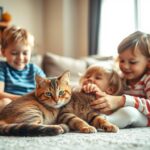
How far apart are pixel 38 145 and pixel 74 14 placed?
329cm

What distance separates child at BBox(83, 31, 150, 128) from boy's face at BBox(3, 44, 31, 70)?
2.08ft

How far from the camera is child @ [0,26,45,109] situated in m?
2.10

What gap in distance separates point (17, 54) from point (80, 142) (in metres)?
1.07

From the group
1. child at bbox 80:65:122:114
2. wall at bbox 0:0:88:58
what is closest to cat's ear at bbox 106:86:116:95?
child at bbox 80:65:122:114

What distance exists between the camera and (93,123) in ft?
4.99

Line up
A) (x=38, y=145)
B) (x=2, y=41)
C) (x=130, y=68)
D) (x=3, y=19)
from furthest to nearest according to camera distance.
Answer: (x=3, y=19) → (x=2, y=41) → (x=130, y=68) → (x=38, y=145)

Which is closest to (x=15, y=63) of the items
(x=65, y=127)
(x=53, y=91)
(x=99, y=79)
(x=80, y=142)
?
(x=99, y=79)

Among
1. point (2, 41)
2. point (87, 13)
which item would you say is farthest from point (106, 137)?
point (87, 13)

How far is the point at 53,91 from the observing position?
1.47 m

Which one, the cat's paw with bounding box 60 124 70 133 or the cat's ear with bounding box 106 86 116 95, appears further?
the cat's ear with bounding box 106 86 116 95

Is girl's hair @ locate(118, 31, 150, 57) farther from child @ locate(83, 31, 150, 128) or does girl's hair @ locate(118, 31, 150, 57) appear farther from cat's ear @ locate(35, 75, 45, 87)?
cat's ear @ locate(35, 75, 45, 87)

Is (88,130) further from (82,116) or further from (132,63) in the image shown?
(132,63)

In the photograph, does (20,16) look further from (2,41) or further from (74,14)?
(2,41)

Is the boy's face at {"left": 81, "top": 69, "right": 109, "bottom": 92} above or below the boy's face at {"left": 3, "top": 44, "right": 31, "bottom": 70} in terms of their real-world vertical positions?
below
